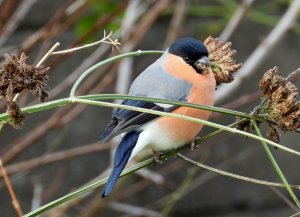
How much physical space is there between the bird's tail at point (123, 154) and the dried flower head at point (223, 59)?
0.25 metres

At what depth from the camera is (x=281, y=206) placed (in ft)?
9.11

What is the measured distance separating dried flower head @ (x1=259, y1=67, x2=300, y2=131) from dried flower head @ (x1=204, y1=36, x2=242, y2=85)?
0.11 metres

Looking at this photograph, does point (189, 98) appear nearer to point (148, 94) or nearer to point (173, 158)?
point (148, 94)

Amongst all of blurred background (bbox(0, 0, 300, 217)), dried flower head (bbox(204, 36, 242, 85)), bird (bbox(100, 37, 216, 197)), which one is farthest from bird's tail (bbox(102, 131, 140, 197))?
blurred background (bbox(0, 0, 300, 217))

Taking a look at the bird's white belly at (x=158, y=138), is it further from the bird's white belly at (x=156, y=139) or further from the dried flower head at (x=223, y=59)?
the dried flower head at (x=223, y=59)

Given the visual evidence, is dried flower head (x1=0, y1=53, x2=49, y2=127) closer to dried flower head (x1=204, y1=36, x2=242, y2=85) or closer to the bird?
dried flower head (x1=204, y1=36, x2=242, y2=85)

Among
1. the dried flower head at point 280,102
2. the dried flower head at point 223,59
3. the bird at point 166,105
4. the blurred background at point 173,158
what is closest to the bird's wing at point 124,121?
the bird at point 166,105

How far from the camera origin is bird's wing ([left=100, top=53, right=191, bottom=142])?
55.6 inches

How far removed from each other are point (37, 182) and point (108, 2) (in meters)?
0.77

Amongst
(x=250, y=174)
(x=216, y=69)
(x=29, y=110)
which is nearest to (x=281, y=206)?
(x=250, y=174)

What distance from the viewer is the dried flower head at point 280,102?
0.93 metres

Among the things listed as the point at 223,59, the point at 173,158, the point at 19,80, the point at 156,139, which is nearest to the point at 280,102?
the point at 223,59

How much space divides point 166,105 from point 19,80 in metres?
0.71

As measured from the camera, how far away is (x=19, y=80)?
848mm
